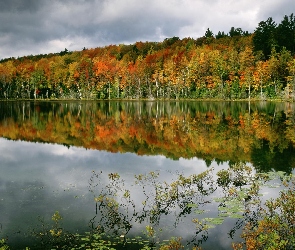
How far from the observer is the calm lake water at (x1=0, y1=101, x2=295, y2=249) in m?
12.2

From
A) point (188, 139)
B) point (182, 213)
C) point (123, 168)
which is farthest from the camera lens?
point (188, 139)

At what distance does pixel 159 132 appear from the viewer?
119 feet


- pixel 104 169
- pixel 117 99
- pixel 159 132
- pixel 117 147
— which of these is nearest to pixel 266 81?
pixel 117 99

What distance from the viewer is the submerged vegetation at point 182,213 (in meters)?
10.4

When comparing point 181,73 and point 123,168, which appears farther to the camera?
point 181,73

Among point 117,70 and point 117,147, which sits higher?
point 117,70

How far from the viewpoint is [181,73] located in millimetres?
118125

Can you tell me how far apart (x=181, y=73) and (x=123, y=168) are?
100566 millimetres

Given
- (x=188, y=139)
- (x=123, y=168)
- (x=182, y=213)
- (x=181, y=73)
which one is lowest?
(x=182, y=213)

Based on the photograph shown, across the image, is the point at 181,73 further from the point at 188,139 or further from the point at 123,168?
the point at 123,168

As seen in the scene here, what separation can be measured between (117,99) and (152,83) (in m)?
15.4

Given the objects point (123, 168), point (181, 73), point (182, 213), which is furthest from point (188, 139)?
point (181, 73)

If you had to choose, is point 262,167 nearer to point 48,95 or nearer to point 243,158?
point 243,158

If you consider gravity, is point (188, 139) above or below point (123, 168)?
above
